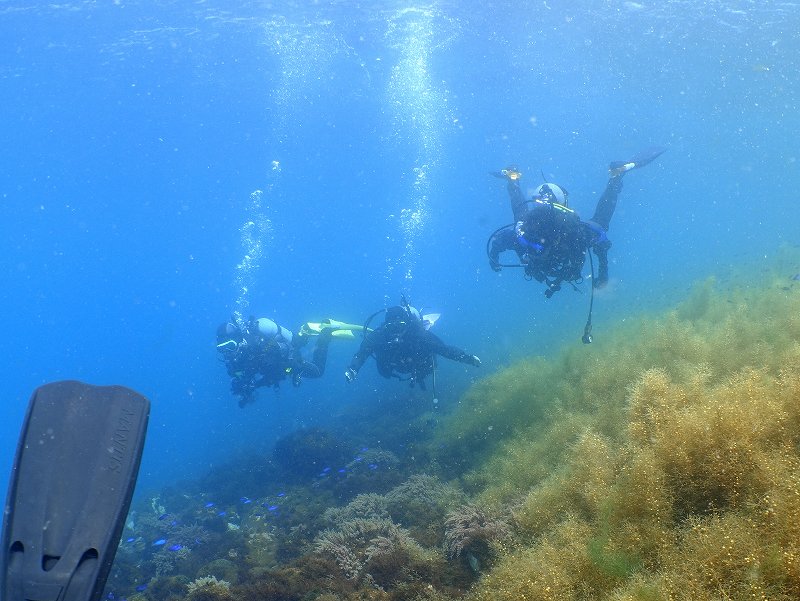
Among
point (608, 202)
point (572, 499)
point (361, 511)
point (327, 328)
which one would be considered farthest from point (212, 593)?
point (608, 202)

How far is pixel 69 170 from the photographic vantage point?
35688 mm

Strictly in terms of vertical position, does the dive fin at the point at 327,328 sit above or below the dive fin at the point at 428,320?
above

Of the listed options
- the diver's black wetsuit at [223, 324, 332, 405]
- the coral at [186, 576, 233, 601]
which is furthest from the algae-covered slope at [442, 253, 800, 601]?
the diver's black wetsuit at [223, 324, 332, 405]

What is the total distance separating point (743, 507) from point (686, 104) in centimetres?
5118

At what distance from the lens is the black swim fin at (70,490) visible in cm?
269

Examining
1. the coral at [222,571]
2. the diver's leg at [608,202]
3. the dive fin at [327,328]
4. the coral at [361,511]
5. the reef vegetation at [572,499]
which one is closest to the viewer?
the reef vegetation at [572,499]

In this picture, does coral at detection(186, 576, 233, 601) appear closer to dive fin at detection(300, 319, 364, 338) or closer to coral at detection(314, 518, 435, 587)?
coral at detection(314, 518, 435, 587)

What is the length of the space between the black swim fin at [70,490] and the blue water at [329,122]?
32.6ft

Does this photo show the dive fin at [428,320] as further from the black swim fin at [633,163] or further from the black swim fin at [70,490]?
the black swim fin at [70,490]

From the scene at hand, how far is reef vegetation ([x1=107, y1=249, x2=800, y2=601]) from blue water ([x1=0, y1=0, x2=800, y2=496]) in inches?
219

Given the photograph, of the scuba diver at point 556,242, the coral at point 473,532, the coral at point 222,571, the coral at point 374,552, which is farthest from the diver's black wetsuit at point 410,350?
the coral at point 473,532

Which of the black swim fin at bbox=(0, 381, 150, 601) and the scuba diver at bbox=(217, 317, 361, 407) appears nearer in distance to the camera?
the black swim fin at bbox=(0, 381, 150, 601)

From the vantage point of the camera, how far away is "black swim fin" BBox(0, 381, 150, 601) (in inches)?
106

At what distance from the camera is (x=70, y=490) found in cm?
303
